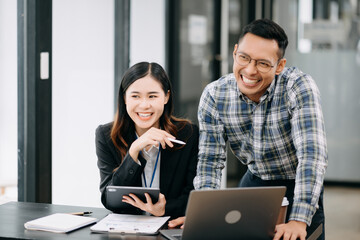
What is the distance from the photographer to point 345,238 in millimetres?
4449

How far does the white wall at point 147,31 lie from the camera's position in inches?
171

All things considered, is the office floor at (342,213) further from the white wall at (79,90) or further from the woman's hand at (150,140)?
the woman's hand at (150,140)

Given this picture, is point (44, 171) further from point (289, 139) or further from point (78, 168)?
point (289, 139)

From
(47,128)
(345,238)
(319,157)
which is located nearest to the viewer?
(319,157)

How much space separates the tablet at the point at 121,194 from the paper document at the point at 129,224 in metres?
0.04

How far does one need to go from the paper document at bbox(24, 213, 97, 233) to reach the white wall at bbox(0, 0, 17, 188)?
868mm

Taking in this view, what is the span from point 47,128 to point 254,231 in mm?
1595

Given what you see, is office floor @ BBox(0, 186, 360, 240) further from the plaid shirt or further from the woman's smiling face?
the woman's smiling face

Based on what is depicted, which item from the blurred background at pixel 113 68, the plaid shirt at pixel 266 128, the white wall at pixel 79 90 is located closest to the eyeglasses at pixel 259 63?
the plaid shirt at pixel 266 128

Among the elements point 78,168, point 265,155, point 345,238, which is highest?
point 265,155

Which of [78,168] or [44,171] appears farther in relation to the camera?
[78,168]

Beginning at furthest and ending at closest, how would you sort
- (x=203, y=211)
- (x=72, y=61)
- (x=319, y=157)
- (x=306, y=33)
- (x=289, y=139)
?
(x=306, y=33) < (x=72, y=61) < (x=289, y=139) < (x=319, y=157) < (x=203, y=211)

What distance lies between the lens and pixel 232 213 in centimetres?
188

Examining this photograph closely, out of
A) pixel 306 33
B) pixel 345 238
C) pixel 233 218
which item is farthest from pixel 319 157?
Answer: pixel 306 33
